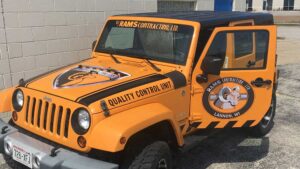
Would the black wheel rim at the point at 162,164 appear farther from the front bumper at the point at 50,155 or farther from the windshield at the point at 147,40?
the windshield at the point at 147,40

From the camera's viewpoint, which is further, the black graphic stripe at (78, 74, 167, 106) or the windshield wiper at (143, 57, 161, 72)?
the windshield wiper at (143, 57, 161, 72)

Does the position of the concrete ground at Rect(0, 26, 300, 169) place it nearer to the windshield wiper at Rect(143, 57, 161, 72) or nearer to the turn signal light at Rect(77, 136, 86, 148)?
the windshield wiper at Rect(143, 57, 161, 72)

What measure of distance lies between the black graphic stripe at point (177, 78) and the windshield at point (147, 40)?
16 cm

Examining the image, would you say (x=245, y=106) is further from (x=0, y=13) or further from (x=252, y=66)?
(x=0, y=13)

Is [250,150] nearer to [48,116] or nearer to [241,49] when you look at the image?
[241,49]

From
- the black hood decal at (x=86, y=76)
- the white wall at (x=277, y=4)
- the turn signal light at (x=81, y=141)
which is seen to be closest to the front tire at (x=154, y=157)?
the turn signal light at (x=81, y=141)

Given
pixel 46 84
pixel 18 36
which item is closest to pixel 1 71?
pixel 18 36

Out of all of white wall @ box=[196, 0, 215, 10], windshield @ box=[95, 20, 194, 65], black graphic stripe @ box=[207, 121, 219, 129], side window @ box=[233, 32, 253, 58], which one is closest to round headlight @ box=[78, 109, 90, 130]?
windshield @ box=[95, 20, 194, 65]

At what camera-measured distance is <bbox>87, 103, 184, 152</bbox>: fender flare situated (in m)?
2.95

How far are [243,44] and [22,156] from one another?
2680 millimetres

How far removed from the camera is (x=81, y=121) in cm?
318

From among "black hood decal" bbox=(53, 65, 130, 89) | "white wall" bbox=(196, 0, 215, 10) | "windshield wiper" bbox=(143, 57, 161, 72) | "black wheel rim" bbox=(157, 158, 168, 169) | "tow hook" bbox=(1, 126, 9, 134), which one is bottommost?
"black wheel rim" bbox=(157, 158, 168, 169)

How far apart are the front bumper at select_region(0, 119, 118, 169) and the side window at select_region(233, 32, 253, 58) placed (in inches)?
83.1

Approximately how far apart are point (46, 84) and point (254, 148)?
2878 millimetres
